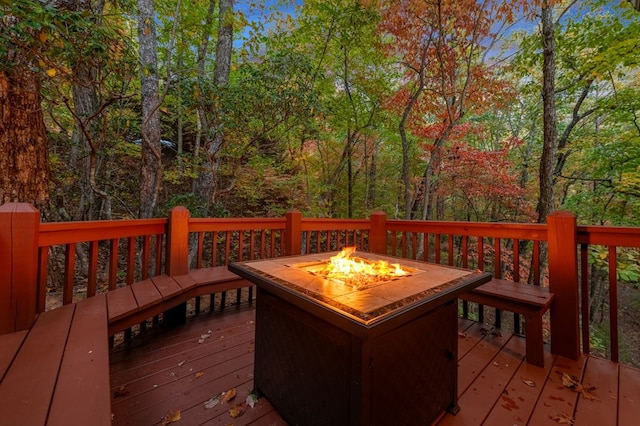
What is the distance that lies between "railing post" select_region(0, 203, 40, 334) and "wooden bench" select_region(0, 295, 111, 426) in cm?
9

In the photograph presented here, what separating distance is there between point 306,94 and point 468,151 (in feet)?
17.2

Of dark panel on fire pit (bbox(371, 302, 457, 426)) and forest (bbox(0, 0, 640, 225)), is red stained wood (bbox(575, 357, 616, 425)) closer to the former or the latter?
dark panel on fire pit (bbox(371, 302, 457, 426))

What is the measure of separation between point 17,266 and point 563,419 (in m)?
3.30

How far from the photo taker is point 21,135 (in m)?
2.54

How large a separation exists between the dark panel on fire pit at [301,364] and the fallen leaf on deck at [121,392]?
2.77ft

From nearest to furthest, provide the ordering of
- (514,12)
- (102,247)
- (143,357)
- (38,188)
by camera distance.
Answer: (143,357), (38,188), (514,12), (102,247)

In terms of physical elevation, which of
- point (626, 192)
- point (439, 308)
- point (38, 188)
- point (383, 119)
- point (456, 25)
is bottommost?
point (439, 308)

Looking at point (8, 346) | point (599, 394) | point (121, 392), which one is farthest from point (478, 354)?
point (8, 346)

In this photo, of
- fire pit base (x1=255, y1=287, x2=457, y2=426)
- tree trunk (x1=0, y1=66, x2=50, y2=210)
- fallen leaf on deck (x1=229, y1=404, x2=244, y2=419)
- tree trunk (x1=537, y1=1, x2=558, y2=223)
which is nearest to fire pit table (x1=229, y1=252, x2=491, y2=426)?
fire pit base (x1=255, y1=287, x2=457, y2=426)

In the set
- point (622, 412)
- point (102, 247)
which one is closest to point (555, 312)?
point (622, 412)

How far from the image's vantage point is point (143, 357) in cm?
214

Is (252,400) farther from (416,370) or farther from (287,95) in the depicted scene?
(287,95)

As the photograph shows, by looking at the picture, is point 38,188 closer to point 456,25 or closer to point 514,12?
point 456,25

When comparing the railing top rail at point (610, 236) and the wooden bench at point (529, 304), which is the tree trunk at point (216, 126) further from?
the railing top rail at point (610, 236)
